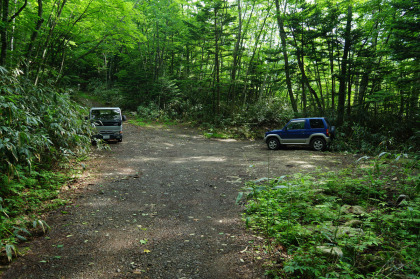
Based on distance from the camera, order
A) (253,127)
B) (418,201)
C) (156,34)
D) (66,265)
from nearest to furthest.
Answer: (66,265)
(418,201)
(253,127)
(156,34)

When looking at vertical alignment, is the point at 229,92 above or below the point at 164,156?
above

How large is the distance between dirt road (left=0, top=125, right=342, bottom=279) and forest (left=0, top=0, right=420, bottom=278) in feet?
1.69

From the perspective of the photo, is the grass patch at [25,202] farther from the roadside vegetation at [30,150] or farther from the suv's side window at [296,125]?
the suv's side window at [296,125]

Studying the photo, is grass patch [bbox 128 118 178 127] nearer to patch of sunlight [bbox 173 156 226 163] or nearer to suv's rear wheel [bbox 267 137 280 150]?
suv's rear wheel [bbox 267 137 280 150]

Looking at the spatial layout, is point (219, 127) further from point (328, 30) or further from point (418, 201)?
point (418, 201)

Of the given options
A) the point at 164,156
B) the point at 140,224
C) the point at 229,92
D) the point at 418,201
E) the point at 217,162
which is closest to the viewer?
the point at 418,201

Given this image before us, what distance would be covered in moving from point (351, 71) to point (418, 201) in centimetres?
1218

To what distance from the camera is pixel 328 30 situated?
1369 centimetres

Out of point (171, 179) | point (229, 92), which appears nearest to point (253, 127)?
point (229, 92)

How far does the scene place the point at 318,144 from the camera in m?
12.2

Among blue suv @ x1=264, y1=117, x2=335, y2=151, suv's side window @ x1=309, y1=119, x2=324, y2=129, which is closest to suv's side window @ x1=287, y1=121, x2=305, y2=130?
blue suv @ x1=264, y1=117, x2=335, y2=151

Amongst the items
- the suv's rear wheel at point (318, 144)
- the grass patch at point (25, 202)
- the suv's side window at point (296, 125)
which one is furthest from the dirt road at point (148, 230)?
the suv's side window at point (296, 125)

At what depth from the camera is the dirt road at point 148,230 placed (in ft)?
A: 9.60

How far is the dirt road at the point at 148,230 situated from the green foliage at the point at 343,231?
0.46 metres
